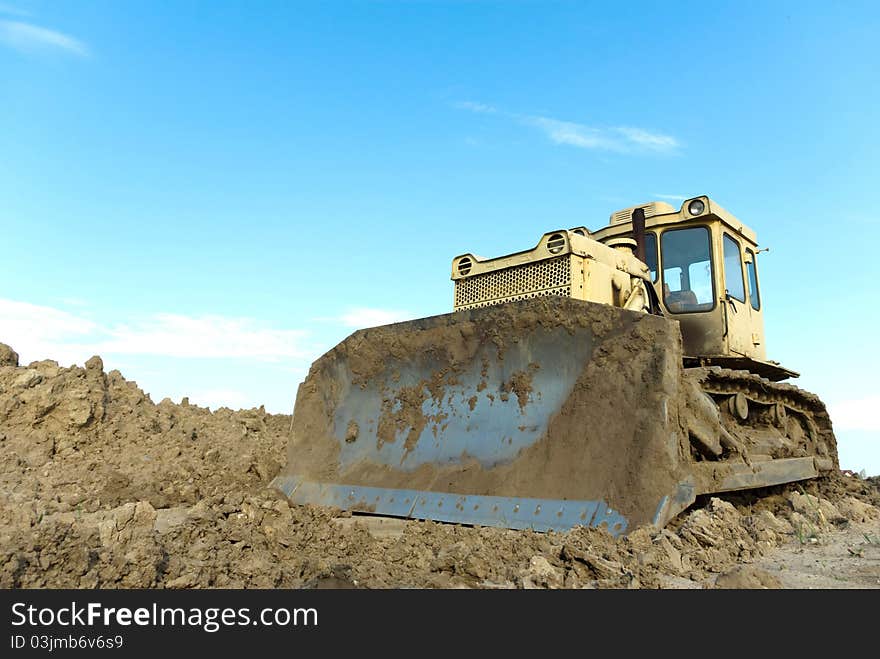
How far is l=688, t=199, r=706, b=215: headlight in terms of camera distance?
6.21 m

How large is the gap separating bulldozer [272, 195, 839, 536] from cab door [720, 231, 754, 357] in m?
0.03

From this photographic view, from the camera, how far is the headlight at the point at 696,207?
6211mm

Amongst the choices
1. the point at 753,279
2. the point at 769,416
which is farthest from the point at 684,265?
the point at 769,416

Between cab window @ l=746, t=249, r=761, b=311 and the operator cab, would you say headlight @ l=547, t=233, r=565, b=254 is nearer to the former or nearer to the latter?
the operator cab

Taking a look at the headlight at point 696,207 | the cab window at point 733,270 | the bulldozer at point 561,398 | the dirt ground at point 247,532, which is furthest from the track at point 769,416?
the headlight at point 696,207

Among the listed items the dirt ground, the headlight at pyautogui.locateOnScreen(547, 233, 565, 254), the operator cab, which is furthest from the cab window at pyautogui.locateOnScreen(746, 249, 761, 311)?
the headlight at pyautogui.locateOnScreen(547, 233, 565, 254)

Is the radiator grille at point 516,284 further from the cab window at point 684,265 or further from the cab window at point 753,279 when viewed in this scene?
the cab window at point 753,279

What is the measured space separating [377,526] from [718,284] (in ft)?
12.6

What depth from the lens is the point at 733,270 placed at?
659 centimetres

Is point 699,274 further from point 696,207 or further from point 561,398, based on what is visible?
point 561,398

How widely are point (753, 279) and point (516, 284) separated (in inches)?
135

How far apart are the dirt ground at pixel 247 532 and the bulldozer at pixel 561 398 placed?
27 cm

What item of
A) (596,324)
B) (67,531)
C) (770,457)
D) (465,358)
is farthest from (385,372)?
(770,457)

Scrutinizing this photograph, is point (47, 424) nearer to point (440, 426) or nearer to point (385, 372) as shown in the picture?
point (385, 372)
